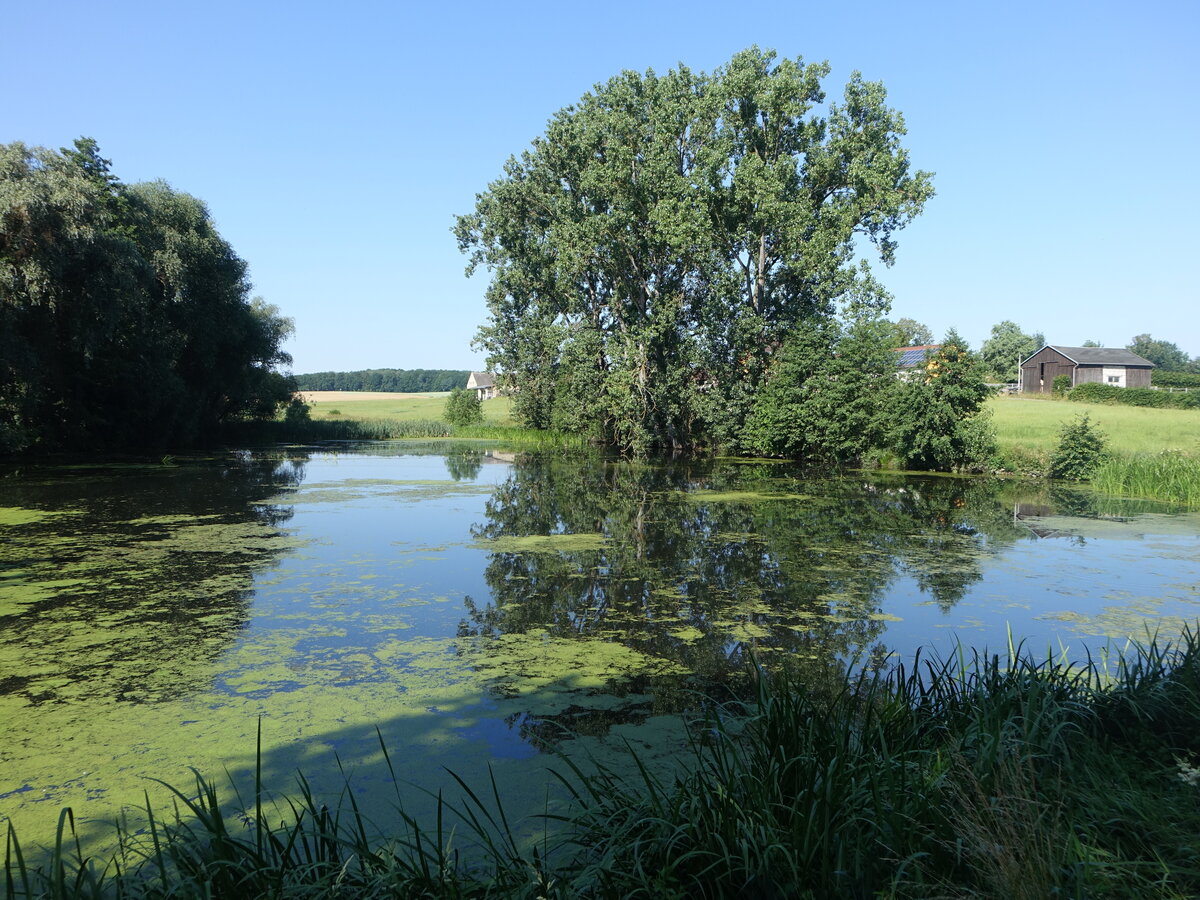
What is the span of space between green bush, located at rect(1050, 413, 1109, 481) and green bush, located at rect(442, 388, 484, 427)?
2787cm

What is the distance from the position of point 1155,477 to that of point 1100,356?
34496 millimetres

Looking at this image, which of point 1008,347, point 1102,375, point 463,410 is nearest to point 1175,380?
point 1102,375

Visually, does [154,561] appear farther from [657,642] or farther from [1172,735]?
[1172,735]

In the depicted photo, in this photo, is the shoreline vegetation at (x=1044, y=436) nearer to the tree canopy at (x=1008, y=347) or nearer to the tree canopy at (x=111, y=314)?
the tree canopy at (x=111, y=314)

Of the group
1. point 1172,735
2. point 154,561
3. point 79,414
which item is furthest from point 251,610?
point 79,414

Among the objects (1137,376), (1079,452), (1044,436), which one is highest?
(1137,376)

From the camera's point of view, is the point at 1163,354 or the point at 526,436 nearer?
the point at 526,436

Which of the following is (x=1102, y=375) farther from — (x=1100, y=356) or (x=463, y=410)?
(x=463, y=410)

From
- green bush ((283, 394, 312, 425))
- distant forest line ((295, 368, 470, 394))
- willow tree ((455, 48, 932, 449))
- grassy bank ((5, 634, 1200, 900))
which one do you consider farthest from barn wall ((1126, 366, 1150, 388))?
distant forest line ((295, 368, 470, 394))

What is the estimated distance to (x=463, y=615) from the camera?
20.5 ft

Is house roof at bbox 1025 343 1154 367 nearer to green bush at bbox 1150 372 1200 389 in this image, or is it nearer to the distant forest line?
green bush at bbox 1150 372 1200 389

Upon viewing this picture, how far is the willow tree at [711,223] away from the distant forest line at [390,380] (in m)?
75.8

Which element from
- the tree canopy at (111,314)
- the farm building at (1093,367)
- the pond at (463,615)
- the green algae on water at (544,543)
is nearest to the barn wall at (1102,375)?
the farm building at (1093,367)

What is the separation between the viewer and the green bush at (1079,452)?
15.6 m
